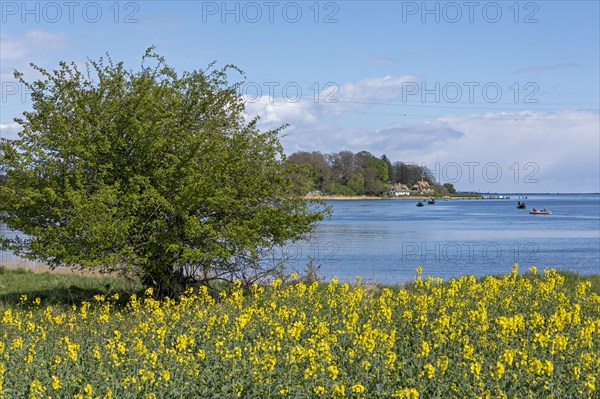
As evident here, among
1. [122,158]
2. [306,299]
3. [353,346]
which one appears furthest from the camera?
[122,158]

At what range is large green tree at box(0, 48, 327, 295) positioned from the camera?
55.3 ft

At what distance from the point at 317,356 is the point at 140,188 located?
Answer: 10.1 meters

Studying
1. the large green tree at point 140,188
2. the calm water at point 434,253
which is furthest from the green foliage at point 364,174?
the large green tree at point 140,188

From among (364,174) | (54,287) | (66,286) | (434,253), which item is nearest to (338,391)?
(66,286)

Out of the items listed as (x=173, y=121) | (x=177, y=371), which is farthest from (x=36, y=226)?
(x=177, y=371)

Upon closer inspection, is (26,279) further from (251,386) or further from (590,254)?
(590,254)

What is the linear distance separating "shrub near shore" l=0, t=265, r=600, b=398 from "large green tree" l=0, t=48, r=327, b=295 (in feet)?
12.9

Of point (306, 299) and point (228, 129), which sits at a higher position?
point (228, 129)

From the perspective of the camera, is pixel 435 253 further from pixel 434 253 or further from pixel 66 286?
pixel 66 286

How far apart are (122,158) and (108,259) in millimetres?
2683

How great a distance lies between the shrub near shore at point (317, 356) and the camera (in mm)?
8008

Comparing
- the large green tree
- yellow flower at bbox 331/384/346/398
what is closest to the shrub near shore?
yellow flower at bbox 331/384/346/398

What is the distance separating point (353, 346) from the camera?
10.2 m

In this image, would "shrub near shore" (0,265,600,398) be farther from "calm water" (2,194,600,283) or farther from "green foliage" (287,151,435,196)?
"green foliage" (287,151,435,196)
